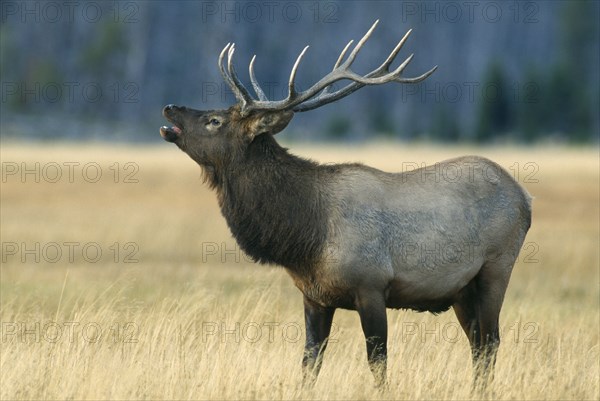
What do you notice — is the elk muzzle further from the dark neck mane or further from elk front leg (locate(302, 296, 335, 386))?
elk front leg (locate(302, 296, 335, 386))

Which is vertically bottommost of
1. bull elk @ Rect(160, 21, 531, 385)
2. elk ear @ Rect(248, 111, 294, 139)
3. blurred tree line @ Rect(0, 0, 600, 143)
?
blurred tree line @ Rect(0, 0, 600, 143)

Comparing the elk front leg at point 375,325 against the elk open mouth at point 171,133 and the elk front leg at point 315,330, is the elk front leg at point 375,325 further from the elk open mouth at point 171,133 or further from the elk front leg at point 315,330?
the elk open mouth at point 171,133

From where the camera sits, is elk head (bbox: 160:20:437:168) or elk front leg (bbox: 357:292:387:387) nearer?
elk front leg (bbox: 357:292:387:387)

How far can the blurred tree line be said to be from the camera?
61.9 meters

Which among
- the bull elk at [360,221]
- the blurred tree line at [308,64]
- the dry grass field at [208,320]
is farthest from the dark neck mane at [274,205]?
the blurred tree line at [308,64]

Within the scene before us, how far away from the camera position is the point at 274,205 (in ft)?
28.7

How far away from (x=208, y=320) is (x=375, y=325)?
2.64 metres

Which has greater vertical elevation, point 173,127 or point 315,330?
point 173,127

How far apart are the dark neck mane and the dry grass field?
81cm

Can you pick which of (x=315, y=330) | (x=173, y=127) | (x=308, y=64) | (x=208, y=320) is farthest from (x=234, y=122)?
(x=308, y=64)

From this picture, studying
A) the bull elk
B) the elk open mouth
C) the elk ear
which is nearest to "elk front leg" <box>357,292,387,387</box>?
the bull elk

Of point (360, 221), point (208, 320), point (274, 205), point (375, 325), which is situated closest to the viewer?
point (375, 325)

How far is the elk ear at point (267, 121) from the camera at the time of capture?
28.8 feet

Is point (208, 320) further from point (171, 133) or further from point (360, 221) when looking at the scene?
point (360, 221)
